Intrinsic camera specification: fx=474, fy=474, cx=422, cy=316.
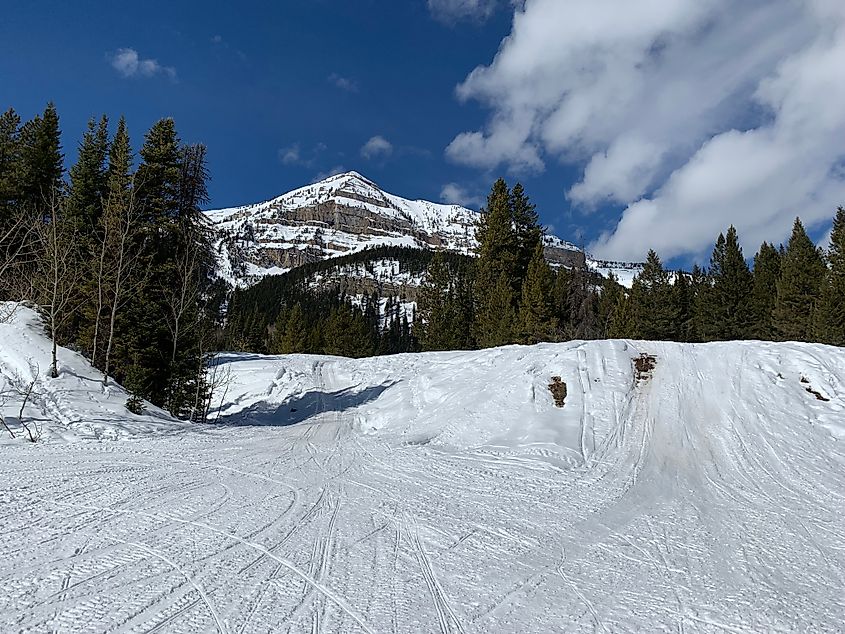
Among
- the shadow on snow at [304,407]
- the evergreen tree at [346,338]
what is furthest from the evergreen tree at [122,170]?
the evergreen tree at [346,338]

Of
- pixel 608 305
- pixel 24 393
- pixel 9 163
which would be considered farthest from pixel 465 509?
pixel 608 305

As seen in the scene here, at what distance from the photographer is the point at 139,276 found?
700 inches

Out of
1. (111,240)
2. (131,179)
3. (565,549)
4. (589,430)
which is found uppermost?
(131,179)

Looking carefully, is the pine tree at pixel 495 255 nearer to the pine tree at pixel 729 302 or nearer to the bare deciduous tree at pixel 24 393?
the pine tree at pixel 729 302

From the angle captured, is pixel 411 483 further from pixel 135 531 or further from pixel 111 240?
pixel 111 240

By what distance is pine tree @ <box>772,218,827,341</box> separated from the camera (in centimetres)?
3800

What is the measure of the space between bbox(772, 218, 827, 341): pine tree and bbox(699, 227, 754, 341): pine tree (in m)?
5.69

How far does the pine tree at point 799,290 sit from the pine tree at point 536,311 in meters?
21.3

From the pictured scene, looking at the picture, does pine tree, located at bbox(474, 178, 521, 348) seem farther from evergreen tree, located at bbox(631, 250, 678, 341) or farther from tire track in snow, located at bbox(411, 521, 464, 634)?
tire track in snow, located at bbox(411, 521, 464, 634)

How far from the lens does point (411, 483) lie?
26.1 feet

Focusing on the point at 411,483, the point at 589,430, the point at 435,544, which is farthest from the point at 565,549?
the point at 589,430

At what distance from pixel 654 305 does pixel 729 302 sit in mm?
8238

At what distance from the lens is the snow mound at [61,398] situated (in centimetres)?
1062

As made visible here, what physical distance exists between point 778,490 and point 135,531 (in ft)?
31.1
